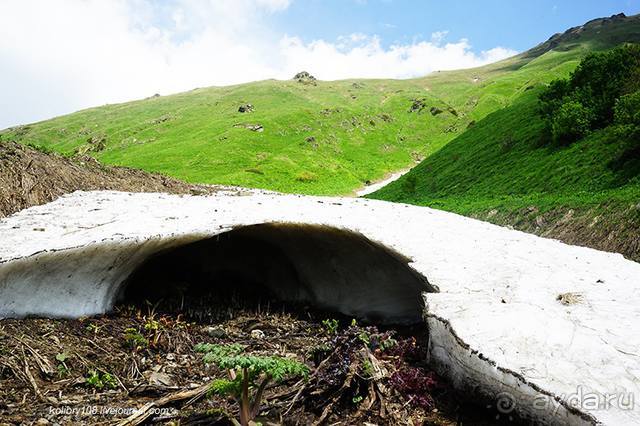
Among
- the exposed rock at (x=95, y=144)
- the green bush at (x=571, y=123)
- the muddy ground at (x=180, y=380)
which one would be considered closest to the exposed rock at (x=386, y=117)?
the exposed rock at (x=95, y=144)

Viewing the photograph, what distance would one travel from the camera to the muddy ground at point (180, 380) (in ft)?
15.3

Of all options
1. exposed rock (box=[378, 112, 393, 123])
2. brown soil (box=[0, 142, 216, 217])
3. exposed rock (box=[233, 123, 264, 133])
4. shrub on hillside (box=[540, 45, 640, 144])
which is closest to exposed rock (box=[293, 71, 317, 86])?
exposed rock (box=[378, 112, 393, 123])

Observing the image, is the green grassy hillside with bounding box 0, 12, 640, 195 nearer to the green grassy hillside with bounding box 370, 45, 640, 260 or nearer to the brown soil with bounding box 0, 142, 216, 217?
the green grassy hillside with bounding box 370, 45, 640, 260

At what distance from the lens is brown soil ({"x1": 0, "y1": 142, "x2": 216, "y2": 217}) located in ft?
29.9

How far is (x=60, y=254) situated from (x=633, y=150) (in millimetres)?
24445

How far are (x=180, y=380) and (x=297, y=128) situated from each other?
85430mm

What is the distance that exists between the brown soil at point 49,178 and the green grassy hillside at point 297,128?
4488 centimetres

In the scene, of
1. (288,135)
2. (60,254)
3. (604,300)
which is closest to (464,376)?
(604,300)

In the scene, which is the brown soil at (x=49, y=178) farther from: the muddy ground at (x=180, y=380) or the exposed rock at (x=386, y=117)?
the exposed rock at (x=386, y=117)

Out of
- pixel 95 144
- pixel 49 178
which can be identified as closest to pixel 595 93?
pixel 49 178

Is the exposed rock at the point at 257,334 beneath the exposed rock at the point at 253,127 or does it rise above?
beneath

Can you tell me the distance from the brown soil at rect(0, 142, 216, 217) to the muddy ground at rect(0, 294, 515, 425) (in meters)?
3.90

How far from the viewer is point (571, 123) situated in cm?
3145

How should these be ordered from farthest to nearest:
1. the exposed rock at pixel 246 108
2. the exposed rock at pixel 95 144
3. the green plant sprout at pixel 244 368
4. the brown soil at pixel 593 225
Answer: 1. the exposed rock at pixel 246 108
2. the exposed rock at pixel 95 144
3. the brown soil at pixel 593 225
4. the green plant sprout at pixel 244 368
